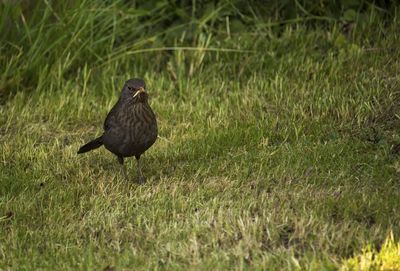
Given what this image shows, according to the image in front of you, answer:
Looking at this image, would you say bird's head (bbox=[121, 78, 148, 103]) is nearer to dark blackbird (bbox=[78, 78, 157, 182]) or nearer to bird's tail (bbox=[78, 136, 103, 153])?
dark blackbird (bbox=[78, 78, 157, 182])

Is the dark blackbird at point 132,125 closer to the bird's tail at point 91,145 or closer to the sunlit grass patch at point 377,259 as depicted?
the bird's tail at point 91,145

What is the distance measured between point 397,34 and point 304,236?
4.00m

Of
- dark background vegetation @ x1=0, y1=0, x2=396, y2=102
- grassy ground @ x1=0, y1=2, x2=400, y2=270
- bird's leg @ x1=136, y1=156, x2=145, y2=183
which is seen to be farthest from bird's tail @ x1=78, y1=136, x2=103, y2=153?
dark background vegetation @ x1=0, y1=0, x2=396, y2=102

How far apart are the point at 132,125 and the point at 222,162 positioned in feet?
2.54

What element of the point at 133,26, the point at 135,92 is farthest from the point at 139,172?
the point at 133,26

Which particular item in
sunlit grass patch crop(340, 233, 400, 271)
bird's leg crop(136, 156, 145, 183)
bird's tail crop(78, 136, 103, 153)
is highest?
sunlit grass patch crop(340, 233, 400, 271)

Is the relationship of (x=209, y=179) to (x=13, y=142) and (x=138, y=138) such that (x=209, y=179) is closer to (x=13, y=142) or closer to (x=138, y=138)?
(x=138, y=138)

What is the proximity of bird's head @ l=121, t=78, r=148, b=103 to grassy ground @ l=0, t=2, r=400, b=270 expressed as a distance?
600mm

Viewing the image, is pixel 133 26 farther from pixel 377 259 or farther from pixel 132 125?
pixel 377 259

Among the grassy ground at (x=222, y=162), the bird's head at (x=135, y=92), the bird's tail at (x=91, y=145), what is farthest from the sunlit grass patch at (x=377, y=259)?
the bird's tail at (x=91, y=145)

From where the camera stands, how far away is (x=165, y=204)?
5859mm

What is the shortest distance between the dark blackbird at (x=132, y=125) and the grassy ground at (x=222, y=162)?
0.87ft

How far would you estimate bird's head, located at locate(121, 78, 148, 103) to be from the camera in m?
6.41

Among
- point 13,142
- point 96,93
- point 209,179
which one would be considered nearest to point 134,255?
point 209,179
